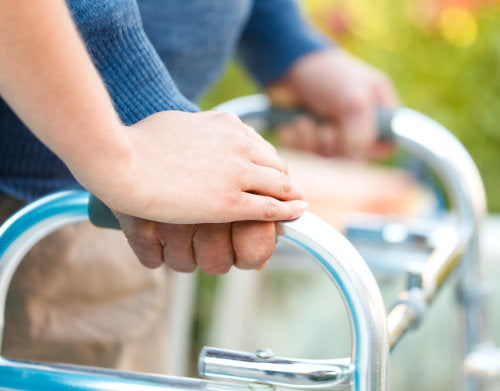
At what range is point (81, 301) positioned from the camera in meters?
0.90

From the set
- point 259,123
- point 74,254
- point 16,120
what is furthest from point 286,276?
point 16,120

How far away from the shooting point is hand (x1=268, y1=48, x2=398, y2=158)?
0.91 metres

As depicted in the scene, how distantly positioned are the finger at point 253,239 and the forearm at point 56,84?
0.11 m

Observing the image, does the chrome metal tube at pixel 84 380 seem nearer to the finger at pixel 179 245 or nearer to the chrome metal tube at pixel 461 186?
the finger at pixel 179 245

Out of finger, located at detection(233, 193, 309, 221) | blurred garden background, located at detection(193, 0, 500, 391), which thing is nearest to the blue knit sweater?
finger, located at detection(233, 193, 309, 221)

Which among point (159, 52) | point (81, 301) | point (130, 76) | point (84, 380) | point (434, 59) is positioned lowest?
point (84, 380)

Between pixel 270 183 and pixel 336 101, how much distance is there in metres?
0.44

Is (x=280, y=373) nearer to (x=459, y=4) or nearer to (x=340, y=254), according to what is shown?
(x=340, y=254)

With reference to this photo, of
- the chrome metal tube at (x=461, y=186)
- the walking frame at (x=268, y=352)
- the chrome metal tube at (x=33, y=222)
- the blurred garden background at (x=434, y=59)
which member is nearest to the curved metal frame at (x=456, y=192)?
the chrome metal tube at (x=461, y=186)

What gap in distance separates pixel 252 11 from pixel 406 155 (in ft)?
3.85

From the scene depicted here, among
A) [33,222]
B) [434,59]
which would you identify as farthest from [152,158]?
[434,59]

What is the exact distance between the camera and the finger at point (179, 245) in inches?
20.2

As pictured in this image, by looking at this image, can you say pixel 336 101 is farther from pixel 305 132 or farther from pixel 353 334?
pixel 353 334

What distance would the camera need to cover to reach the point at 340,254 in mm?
509
